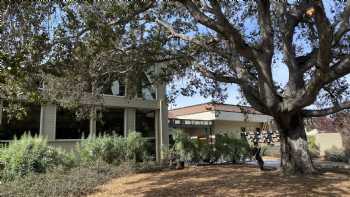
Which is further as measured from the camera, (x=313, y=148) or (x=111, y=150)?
(x=313, y=148)

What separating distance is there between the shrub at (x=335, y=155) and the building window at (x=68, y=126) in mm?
13331

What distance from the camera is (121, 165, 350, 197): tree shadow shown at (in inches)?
317

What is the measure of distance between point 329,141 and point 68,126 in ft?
51.9

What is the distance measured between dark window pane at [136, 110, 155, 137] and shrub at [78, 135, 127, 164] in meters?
5.28

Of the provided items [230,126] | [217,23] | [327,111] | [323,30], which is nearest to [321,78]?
[323,30]

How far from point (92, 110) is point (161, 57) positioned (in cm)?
342

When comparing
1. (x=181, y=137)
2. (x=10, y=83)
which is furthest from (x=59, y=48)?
(x=181, y=137)

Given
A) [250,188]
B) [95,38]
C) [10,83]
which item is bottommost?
[250,188]

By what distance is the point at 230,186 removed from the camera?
9047mm

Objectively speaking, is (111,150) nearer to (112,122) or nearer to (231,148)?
(112,122)

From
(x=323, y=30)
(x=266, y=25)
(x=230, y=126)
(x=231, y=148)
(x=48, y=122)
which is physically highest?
(x=266, y=25)

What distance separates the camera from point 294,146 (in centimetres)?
1029

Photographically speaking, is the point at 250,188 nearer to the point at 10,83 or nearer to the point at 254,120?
the point at 10,83

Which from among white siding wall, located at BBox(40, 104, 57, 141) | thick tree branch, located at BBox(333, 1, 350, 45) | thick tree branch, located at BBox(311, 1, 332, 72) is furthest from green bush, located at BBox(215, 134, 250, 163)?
thick tree branch, located at BBox(311, 1, 332, 72)
